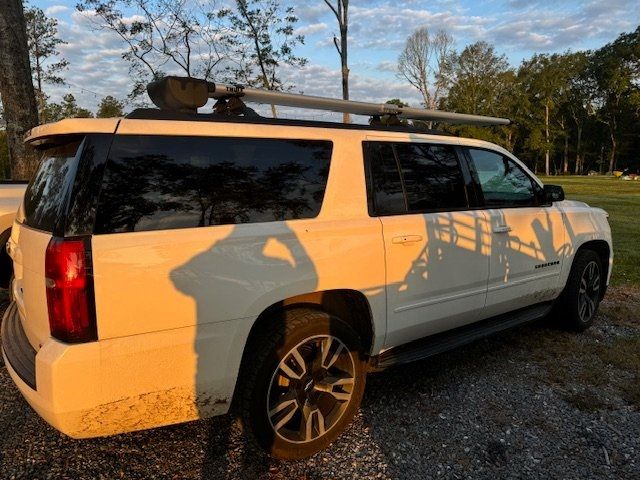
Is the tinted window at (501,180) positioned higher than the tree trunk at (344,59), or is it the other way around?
the tree trunk at (344,59)

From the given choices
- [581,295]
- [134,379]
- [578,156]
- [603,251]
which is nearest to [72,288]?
[134,379]

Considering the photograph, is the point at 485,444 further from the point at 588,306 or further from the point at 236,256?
the point at 588,306

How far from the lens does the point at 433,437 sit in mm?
2943

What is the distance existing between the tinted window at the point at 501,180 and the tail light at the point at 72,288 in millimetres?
2904

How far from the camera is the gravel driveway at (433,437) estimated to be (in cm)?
264

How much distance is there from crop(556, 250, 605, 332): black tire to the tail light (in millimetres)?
4173

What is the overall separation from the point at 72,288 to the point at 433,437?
7.19ft

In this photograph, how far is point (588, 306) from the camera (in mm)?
4832

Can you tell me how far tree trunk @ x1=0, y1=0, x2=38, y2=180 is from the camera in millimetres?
6703

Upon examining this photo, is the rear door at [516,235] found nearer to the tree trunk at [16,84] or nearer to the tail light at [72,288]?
the tail light at [72,288]

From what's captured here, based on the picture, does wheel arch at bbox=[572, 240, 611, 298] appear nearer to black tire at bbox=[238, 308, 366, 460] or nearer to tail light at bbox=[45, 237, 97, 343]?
black tire at bbox=[238, 308, 366, 460]

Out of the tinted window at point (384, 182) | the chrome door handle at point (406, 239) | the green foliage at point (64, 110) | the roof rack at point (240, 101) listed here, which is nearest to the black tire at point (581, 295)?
the roof rack at point (240, 101)

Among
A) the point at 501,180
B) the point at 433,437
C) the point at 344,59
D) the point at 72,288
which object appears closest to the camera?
the point at 72,288

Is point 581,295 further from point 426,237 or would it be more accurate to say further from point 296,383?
point 296,383
